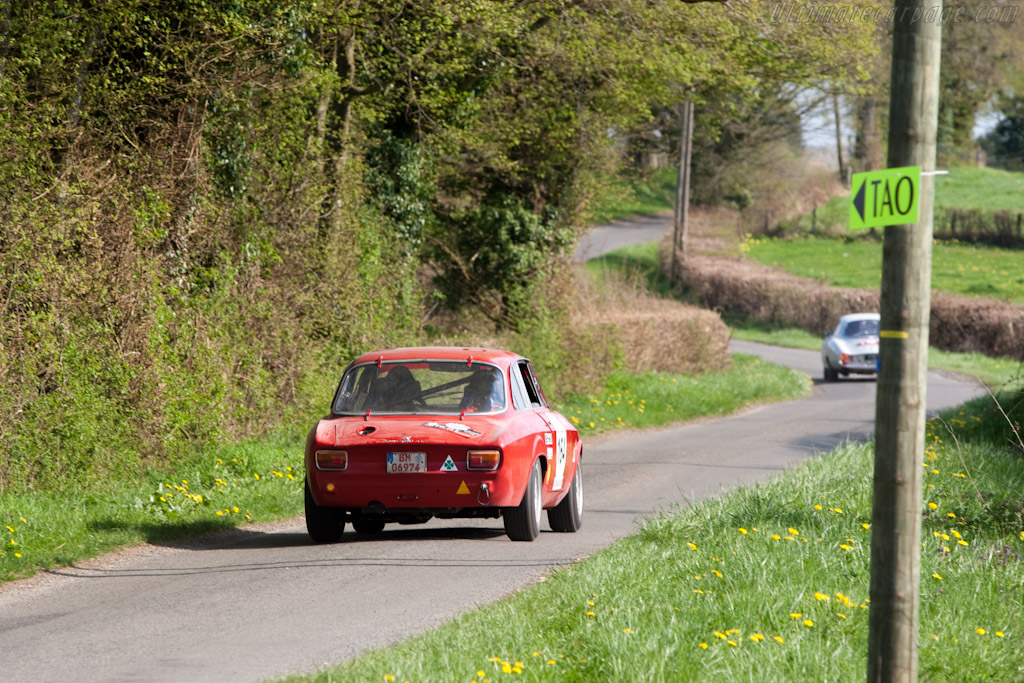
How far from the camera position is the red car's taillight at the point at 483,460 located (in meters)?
9.37

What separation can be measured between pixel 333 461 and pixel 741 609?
388 cm

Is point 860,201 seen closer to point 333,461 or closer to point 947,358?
point 333,461

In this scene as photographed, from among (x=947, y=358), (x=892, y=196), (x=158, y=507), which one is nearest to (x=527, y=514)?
(x=158, y=507)

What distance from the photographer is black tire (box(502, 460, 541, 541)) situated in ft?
→ 32.3

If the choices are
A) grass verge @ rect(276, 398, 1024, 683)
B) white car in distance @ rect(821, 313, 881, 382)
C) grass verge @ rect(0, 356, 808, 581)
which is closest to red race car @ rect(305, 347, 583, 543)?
grass verge @ rect(276, 398, 1024, 683)

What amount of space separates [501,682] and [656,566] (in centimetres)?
279

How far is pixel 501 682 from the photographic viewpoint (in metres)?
5.66

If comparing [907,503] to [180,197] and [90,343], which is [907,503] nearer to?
[90,343]

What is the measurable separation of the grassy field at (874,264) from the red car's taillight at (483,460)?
130 ft

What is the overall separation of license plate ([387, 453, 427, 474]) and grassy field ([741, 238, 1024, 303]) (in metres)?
40.0

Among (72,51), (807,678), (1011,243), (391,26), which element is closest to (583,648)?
(807,678)

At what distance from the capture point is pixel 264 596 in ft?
26.7

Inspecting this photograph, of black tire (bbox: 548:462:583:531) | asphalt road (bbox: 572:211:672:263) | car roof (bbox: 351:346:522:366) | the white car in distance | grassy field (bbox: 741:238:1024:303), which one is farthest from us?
asphalt road (bbox: 572:211:672:263)

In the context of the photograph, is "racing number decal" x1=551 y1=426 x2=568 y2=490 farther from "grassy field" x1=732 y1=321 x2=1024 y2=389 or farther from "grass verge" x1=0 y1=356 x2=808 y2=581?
"grassy field" x1=732 y1=321 x2=1024 y2=389
